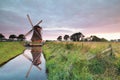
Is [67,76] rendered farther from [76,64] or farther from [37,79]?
[37,79]

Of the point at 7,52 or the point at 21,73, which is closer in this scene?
the point at 21,73

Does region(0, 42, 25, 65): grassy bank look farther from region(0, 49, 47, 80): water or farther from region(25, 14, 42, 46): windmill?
region(25, 14, 42, 46): windmill

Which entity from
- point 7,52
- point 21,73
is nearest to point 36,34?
point 7,52

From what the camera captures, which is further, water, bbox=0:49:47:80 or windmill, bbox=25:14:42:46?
windmill, bbox=25:14:42:46

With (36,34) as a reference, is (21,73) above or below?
below

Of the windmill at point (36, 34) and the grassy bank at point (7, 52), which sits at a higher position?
the windmill at point (36, 34)

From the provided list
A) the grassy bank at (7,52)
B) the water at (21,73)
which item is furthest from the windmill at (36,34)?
the water at (21,73)

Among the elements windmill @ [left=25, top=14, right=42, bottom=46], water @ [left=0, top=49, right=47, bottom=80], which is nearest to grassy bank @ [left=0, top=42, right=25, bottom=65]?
water @ [left=0, top=49, right=47, bottom=80]

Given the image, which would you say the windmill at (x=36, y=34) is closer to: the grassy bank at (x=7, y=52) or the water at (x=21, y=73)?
the grassy bank at (x=7, y=52)

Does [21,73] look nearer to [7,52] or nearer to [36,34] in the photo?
[7,52]

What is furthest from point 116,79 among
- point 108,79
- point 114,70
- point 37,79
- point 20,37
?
point 20,37

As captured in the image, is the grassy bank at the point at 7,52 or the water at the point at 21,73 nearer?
the water at the point at 21,73

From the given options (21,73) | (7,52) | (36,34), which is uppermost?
(36,34)

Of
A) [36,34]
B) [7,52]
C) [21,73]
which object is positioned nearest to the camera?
[21,73]
